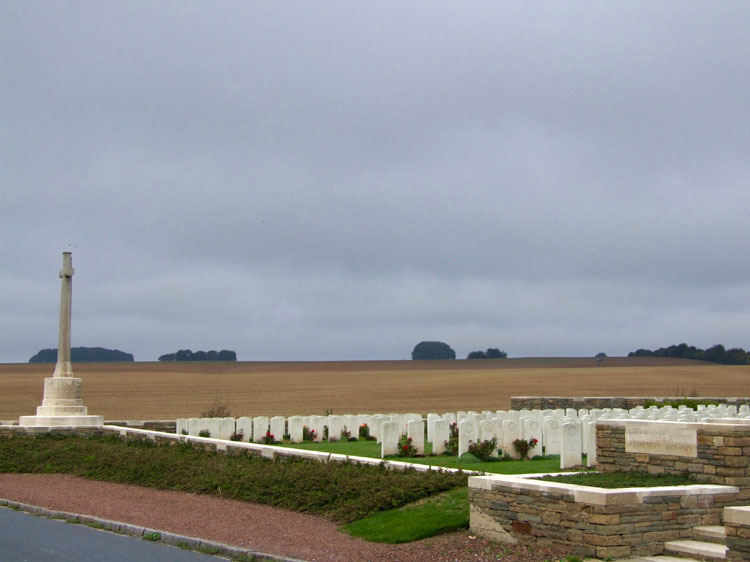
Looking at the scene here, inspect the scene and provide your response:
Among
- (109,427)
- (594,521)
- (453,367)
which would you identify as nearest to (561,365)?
(453,367)

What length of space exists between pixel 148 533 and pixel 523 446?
26.6ft

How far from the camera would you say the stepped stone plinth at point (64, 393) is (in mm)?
21803

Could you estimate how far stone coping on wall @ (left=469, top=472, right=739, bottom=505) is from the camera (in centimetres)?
865

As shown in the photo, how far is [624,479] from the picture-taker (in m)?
9.88

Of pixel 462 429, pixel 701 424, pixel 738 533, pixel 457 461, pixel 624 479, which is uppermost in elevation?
pixel 701 424

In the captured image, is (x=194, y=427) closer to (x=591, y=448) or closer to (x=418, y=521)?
(x=591, y=448)

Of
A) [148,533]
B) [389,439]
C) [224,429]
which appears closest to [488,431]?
[389,439]

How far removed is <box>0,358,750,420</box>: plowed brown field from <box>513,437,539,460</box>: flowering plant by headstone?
19194 millimetres

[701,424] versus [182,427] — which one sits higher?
[701,424]

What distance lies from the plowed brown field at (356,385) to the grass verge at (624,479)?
83.4 ft

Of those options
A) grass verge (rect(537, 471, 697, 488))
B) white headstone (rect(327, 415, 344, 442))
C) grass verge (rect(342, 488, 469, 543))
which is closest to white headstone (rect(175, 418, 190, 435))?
white headstone (rect(327, 415, 344, 442))

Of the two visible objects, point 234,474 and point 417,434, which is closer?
point 234,474

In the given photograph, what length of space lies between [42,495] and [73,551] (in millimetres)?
5410

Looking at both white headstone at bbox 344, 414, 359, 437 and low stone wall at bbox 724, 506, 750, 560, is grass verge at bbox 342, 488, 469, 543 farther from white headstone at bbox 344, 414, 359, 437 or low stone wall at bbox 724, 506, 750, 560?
white headstone at bbox 344, 414, 359, 437
